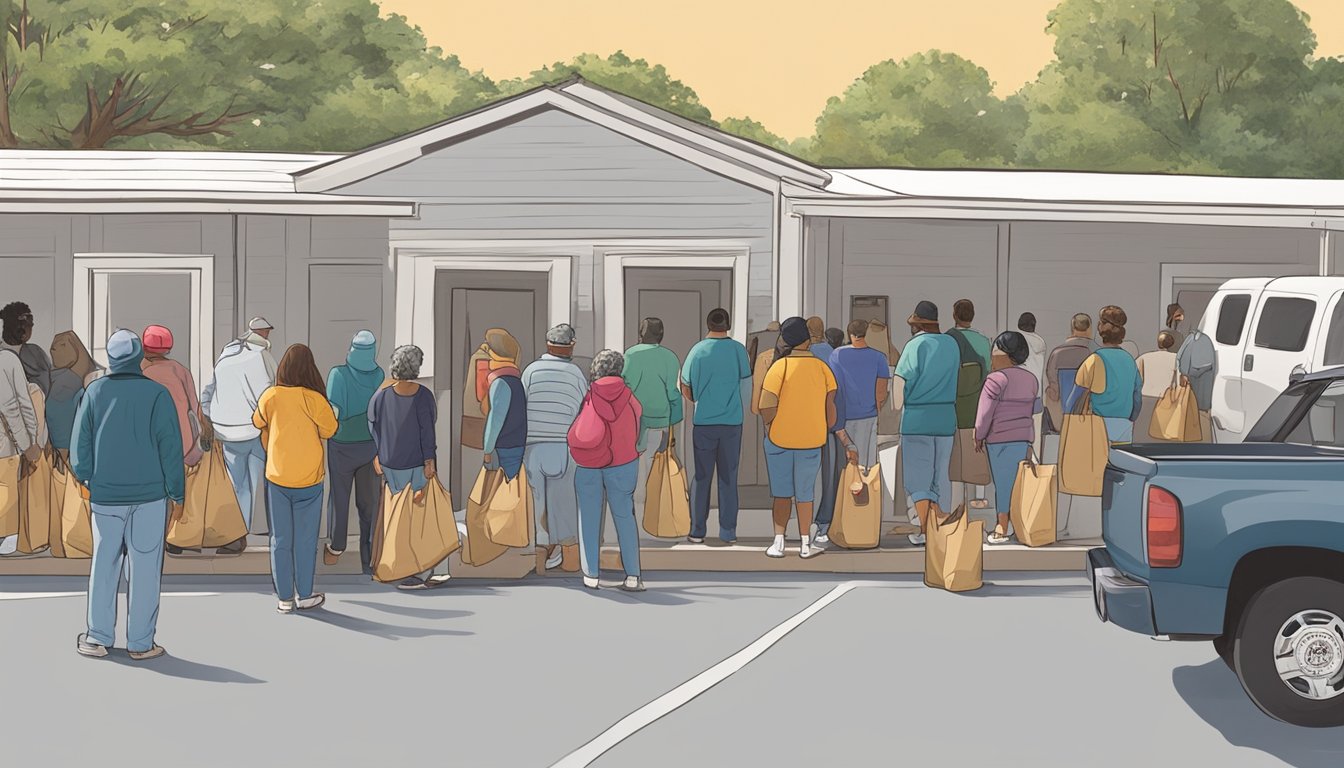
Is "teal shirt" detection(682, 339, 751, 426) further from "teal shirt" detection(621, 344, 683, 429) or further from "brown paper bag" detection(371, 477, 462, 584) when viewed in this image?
"brown paper bag" detection(371, 477, 462, 584)

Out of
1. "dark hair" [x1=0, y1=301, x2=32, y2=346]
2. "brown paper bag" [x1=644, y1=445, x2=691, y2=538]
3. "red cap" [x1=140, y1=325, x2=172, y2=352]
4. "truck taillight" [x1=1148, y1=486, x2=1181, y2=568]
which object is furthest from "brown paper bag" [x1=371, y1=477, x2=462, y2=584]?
"truck taillight" [x1=1148, y1=486, x2=1181, y2=568]

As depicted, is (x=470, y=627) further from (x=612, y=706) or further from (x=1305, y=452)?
(x=1305, y=452)

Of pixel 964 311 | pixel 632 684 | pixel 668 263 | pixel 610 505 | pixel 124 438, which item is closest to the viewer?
pixel 632 684

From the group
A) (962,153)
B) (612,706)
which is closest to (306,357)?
(612,706)

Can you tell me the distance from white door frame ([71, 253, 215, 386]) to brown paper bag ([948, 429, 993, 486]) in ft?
25.9

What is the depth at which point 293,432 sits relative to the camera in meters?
10.3

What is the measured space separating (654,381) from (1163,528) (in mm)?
5801

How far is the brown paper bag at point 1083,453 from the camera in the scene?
1293 centimetres

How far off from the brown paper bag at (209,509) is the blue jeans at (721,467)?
365cm

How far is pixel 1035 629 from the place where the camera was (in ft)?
33.2

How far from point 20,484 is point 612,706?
6.38 meters

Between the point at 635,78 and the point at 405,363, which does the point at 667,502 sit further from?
the point at 635,78

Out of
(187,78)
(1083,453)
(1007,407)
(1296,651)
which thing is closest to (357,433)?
(1007,407)

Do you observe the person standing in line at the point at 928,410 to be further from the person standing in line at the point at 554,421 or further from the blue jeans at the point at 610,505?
the person standing in line at the point at 554,421
